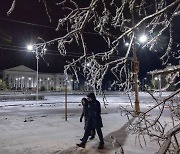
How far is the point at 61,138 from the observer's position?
1073 cm

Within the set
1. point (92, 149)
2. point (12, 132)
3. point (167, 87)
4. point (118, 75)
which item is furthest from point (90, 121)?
point (167, 87)

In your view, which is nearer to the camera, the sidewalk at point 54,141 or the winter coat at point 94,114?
the sidewalk at point 54,141

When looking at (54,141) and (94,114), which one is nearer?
(94,114)

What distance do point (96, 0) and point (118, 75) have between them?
965 millimetres

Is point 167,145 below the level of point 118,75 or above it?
below

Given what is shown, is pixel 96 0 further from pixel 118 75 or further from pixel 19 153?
pixel 19 153

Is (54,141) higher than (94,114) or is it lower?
lower

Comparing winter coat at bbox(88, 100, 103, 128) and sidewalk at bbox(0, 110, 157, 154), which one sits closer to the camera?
sidewalk at bbox(0, 110, 157, 154)

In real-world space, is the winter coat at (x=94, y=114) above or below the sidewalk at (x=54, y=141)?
above

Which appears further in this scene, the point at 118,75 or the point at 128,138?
the point at 128,138

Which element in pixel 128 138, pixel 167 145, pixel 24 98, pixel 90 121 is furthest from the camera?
pixel 24 98

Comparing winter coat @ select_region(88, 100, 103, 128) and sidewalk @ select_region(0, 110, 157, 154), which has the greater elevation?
winter coat @ select_region(88, 100, 103, 128)

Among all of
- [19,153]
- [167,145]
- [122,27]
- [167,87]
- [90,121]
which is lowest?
[19,153]

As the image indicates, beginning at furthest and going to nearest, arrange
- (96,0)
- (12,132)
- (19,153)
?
(12,132)
(19,153)
(96,0)
